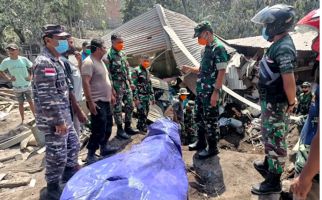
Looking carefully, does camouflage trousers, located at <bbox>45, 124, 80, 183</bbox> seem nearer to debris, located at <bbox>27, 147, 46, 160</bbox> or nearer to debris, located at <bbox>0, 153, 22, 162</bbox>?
debris, located at <bbox>27, 147, 46, 160</bbox>

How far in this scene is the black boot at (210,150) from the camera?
4184 millimetres

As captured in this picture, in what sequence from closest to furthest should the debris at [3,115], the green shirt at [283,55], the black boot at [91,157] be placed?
the green shirt at [283,55] < the black boot at [91,157] < the debris at [3,115]

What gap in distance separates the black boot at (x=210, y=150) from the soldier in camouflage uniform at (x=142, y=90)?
211 centimetres

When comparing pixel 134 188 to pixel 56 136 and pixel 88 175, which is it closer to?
pixel 88 175

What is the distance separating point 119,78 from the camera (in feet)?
17.3

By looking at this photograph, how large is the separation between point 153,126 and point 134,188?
50.8 inches

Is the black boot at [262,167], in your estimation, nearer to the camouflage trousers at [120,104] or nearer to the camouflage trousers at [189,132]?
the camouflage trousers at [189,132]

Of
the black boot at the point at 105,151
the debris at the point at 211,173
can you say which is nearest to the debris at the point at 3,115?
the black boot at the point at 105,151

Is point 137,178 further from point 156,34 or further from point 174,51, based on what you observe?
point 156,34

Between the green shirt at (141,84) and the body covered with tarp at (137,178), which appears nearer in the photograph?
the body covered with tarp at (137,178)

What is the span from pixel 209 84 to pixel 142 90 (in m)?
2.36

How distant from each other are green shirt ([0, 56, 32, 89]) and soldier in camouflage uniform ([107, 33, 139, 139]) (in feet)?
7.81

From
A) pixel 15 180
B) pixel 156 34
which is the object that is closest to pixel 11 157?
pixel 15 180

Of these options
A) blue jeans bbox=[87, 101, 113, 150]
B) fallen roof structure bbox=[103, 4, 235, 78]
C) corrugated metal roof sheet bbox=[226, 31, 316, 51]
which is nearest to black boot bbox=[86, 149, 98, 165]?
blue jeans bbox=[87, 101, 113, 150]
